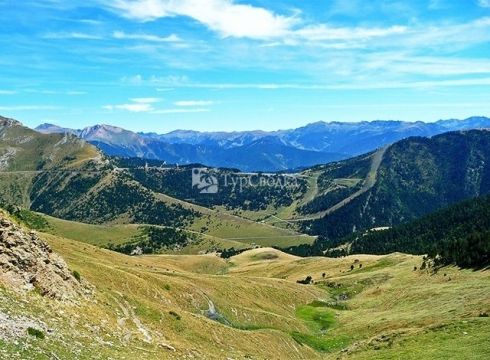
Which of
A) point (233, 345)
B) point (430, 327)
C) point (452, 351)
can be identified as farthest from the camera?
point (430, 327)

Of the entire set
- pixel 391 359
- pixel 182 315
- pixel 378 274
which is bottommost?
pixel 378 274

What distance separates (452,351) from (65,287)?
1554 inches

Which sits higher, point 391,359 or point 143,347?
point 143,347

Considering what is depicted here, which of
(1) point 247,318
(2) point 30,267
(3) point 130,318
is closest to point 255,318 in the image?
(1) point 247,318

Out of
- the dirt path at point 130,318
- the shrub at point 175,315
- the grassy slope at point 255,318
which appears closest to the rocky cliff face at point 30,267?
the grassy slope at point 255,318

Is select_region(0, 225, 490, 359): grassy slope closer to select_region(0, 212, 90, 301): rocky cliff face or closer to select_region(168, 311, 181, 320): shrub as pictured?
select_region(168, 311, 181, 320): shrub

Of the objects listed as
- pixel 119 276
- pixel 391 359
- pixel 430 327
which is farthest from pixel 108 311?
pixel 430 327

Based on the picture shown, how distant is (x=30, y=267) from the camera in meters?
42.6

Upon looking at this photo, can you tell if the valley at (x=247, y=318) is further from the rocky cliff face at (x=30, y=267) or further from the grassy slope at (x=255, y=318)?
the rocky cliff face at (x=30, y=267)

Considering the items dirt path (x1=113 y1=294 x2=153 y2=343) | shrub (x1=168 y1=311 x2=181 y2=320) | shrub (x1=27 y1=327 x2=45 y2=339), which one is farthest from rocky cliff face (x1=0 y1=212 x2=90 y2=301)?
shrub (x1=168 y1=311 x2=181 y2=320)

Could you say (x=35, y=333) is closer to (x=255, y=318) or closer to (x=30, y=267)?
(x=30, y=267)

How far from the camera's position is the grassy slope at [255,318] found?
40062mm

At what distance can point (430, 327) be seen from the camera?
201 ft

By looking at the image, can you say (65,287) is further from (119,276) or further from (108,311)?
(119,276)
